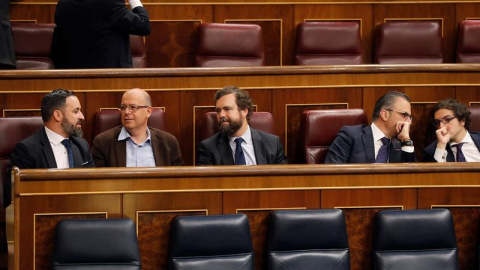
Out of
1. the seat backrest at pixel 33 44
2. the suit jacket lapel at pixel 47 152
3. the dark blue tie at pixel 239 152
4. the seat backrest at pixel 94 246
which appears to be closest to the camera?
the seat backrest at pixel 94 246

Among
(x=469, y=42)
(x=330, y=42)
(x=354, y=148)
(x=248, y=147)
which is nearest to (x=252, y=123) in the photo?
(x=248, y=147)

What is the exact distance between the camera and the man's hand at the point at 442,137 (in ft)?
5.17

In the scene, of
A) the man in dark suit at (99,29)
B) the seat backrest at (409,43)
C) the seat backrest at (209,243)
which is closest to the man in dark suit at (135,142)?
the man in dark suit at (99,29)

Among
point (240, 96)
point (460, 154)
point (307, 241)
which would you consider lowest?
point (307, 241)

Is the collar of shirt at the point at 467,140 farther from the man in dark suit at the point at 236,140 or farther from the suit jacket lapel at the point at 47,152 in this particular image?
the suit jacket lapel at the point at 47,152

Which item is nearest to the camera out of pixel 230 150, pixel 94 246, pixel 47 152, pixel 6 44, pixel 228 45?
pixel 94 246

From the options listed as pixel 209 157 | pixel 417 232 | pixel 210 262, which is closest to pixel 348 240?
pixel 417 232

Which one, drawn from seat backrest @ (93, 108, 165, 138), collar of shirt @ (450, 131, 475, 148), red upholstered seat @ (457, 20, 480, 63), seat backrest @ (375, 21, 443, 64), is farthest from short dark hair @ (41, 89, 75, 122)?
red upholstered seat @ (457, 20, 480, 63)

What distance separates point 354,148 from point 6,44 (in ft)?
2.40

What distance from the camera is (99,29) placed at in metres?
1.72

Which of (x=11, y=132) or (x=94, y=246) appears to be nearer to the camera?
(x=94, y=246)

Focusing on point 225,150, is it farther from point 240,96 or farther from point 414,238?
point 414,238

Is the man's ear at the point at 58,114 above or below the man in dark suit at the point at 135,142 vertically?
above

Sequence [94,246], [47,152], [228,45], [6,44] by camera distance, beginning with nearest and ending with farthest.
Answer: [94,246], [47,152], [6,44], [228,45]
